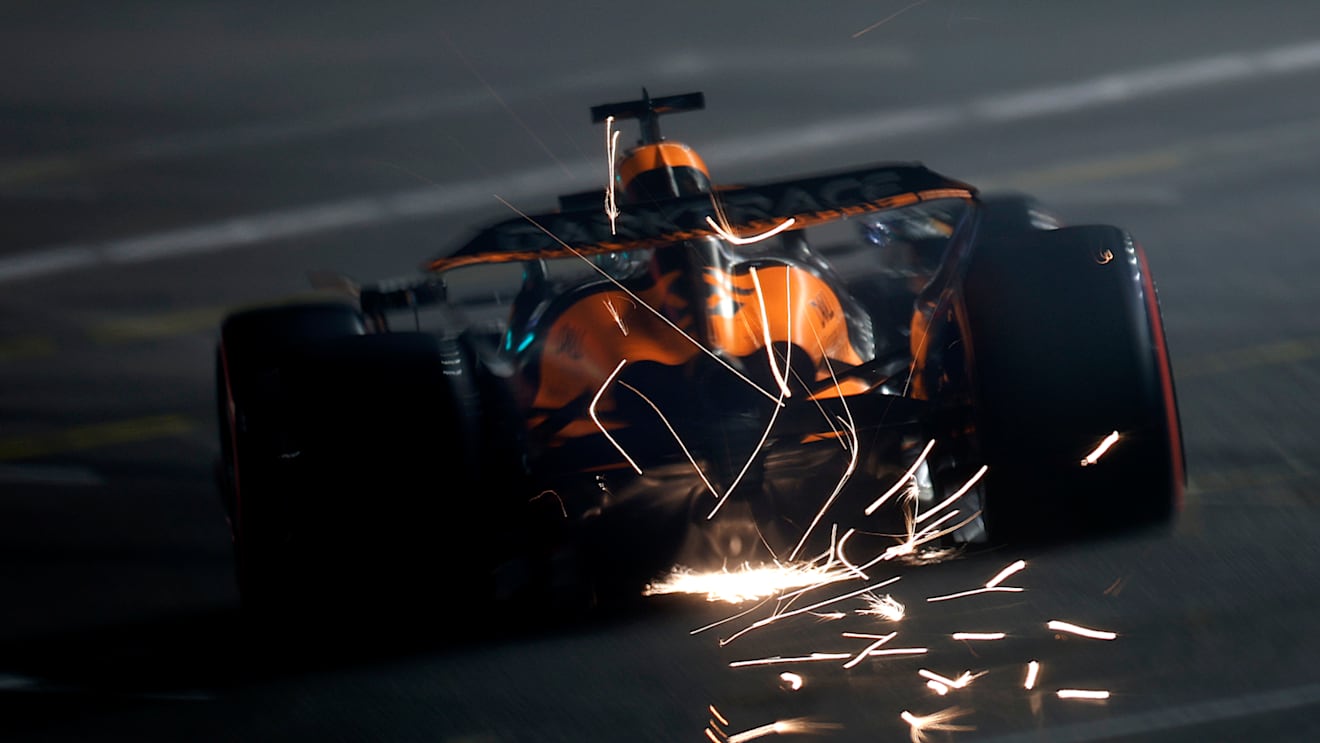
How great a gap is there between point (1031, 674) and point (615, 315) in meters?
1.88

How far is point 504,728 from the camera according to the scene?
4.38 m

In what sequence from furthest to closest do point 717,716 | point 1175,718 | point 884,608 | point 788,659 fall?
1. point 884,608
2. point 788,659
3. point 717,716
4. point 1175,718

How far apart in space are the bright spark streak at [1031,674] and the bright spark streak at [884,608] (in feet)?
1.82

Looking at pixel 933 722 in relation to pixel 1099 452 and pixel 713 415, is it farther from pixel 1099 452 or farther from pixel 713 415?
pixel 713 415

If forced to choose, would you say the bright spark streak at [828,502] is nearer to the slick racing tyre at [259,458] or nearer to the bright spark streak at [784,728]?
the bright spark streak at [784,728]

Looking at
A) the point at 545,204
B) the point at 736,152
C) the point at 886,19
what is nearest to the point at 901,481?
the point at 545,204

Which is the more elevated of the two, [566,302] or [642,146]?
[642,146]

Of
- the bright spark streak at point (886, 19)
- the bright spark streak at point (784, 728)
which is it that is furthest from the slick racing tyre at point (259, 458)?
the bright spark streak at point (886, 19)

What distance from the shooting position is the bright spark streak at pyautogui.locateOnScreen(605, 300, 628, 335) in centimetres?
529

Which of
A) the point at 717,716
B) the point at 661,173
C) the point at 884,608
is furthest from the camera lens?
the point at 661,173

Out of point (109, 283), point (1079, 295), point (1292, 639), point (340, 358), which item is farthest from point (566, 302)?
point (109, 283)

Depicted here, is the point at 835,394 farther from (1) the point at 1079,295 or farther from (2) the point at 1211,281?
(2) the point at 1211,281

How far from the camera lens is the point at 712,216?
4.68m

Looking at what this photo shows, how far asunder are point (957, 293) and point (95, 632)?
3398mm
